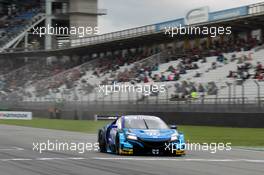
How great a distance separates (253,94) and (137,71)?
18.5m

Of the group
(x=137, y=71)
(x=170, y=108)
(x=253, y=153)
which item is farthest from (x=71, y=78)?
(x=253, y=153)

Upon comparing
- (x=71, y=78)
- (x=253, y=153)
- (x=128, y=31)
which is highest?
(x=128, y=31)

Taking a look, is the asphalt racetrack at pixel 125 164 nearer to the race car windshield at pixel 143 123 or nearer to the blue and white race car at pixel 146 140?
the blue and white race car at pixel 146 140

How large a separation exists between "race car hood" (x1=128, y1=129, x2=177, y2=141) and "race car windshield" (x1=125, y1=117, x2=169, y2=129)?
46 cm

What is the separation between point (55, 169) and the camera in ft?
38.3

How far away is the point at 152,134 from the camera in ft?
50.2

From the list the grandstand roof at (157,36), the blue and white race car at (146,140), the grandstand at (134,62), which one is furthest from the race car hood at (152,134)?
the grandstand roof at (157,36)

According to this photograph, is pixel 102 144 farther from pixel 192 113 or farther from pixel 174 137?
pixel 192 113

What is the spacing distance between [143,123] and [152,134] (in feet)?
3.42

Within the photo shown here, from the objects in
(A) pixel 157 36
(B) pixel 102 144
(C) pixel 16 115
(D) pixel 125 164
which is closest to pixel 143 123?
(B) pixel 102 144

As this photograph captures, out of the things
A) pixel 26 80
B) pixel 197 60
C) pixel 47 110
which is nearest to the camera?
pixel 197 60

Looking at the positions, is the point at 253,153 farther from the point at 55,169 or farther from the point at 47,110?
the point at 47,110

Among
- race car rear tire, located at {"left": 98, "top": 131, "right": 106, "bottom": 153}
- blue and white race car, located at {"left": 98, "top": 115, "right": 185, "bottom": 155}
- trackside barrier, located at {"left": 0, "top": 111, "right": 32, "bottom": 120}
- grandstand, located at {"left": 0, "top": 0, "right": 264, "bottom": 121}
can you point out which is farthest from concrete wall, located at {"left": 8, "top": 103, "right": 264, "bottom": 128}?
blue and white race car, located at {"left": 98, "top": 115, "right": 185, "bottom": 155}

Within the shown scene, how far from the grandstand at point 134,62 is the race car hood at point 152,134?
16328 mm
